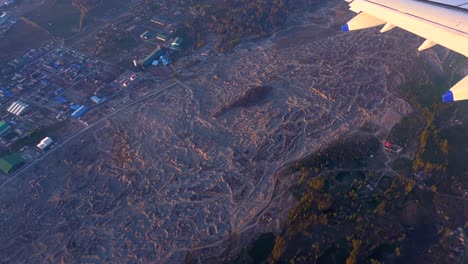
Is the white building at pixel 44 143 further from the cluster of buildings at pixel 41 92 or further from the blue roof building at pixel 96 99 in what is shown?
the blue roof building at pixel 96 99

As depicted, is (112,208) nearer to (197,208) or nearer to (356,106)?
(197,208)

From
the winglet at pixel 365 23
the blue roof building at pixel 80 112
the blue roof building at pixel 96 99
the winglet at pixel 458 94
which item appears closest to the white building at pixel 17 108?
the blue roof building at pixel 80 112

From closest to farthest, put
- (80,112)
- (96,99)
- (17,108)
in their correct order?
(80,112), (17,108), (96,99)

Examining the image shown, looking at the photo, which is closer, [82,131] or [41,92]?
[82,131]

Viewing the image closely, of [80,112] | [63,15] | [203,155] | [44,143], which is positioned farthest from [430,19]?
[63,15]

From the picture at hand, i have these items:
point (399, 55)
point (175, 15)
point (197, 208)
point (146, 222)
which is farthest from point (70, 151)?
point (399, 55)

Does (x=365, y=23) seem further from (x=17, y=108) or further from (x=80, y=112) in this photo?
(x=17, y=108)

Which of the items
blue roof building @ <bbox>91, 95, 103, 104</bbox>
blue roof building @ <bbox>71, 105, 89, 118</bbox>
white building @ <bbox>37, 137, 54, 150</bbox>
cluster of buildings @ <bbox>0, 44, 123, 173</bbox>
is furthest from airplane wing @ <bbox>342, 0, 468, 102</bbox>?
white building @ <bbox>37, 137, 54, 150</bbox>
